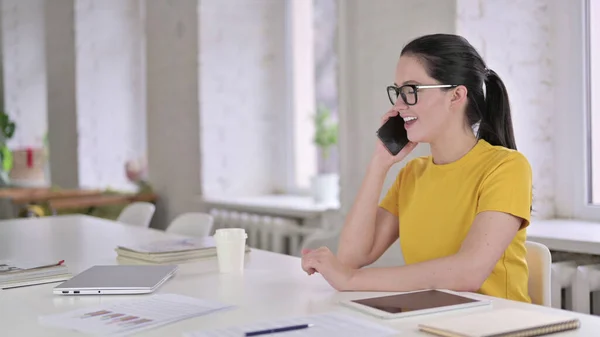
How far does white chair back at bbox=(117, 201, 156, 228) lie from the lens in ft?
10.6

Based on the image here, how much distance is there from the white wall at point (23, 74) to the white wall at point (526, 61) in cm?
553

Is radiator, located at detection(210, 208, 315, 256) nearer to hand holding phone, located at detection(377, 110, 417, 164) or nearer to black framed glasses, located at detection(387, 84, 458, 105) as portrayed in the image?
hand holding phone, located at detection(377, 110, 417, 164)

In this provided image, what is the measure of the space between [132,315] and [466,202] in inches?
31.0

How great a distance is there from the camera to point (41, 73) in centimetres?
730

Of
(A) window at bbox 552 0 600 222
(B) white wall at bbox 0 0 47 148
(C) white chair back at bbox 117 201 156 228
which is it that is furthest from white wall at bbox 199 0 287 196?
(B) white wall at bbox 0 0 47 148

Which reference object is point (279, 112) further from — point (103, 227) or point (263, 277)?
point (263, 277)

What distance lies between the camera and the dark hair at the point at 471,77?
1.73 m

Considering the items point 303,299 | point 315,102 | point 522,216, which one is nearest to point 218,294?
point 303,299

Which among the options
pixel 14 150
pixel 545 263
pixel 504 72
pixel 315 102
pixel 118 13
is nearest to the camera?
pixel 545 263

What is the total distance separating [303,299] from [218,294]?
0.19 meters

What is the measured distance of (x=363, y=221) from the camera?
1.90 meters

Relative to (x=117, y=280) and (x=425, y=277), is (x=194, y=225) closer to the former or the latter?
(x=117, y=280)

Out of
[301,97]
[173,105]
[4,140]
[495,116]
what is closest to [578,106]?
[495,116]

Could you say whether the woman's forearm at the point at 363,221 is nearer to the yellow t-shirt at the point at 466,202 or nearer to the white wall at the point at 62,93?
the yellow t-shirt at the point at 466,202
